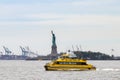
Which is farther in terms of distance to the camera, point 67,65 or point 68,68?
point 68,68

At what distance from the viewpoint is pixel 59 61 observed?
128m

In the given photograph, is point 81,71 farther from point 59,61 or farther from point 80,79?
point 80,79

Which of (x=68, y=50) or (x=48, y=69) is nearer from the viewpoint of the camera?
(x=48, y=69)

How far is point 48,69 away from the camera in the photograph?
12938cm

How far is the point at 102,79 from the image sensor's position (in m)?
97.1

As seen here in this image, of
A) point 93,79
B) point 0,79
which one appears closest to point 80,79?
point 93,79

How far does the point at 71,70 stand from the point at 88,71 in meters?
5.14

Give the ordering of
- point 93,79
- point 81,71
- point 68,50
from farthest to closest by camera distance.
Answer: point 68,50
point 81,71
point 93,79

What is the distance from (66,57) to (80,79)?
110 feet

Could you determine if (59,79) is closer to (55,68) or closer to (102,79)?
(102,79)

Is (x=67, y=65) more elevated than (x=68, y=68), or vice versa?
(x=67, y=65)

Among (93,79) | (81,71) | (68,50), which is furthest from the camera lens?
(68,50)

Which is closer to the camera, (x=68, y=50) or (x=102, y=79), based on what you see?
(x=102, y=79)

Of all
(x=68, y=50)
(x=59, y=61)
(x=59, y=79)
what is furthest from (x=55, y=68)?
(x=59, y=79)
